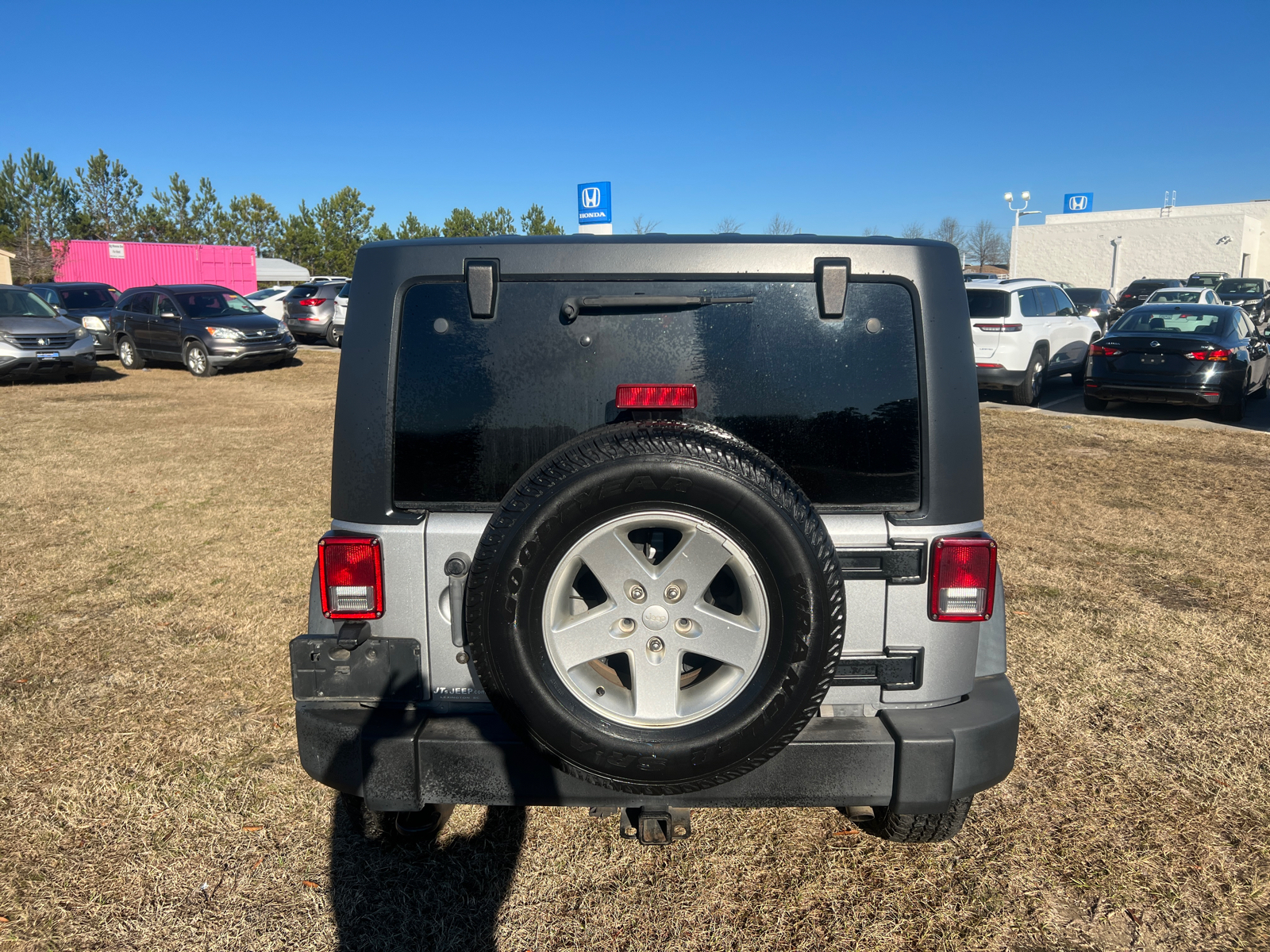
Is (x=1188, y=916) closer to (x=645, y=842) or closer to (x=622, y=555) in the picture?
(x=645, y=842)

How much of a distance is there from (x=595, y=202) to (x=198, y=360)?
31.3ft

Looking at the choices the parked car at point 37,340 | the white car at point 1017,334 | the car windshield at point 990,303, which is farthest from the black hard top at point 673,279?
the parked car at point 37,340

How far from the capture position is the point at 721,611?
226 centimetres

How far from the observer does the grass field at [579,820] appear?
273 cm

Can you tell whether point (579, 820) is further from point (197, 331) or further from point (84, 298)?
point (84, 298)

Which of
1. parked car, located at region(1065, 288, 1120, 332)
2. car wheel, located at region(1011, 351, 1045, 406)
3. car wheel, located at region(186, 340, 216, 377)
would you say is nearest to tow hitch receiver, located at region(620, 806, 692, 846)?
car wheel, located at region(1011, 351, 1045, 406)

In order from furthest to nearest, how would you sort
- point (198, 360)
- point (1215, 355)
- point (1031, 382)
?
→ point (198, 360) < point (1031, 382) < point (1215, 355)

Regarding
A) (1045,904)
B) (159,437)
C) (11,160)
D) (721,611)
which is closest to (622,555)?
(721,611)

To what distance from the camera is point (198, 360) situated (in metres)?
18.4

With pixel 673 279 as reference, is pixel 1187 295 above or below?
above

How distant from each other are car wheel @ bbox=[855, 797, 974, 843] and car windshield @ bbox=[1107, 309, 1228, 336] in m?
12.2

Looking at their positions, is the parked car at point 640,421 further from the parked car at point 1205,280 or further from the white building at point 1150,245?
the white building at point 1150,245

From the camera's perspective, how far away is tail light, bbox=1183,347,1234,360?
1223cm

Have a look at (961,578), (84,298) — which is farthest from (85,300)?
(961,578)
